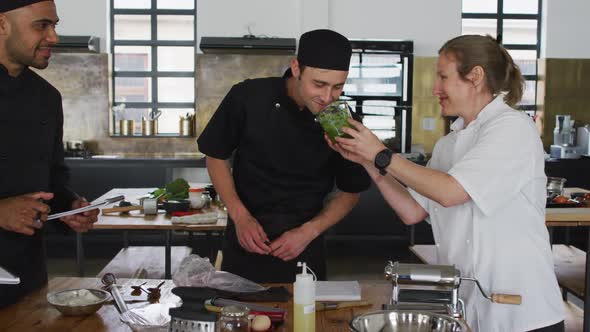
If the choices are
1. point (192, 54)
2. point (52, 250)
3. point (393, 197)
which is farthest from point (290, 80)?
point (192, 54)

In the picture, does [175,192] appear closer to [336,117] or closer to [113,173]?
[336,117]

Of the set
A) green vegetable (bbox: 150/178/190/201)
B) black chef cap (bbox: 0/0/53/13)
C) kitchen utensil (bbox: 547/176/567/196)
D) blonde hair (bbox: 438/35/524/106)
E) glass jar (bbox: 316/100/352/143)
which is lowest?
green vegetable (bbox: 150/178/190/201)


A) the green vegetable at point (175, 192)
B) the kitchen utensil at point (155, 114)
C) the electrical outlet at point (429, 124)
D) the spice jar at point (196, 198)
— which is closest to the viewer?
the spice jar at point (196, 198)

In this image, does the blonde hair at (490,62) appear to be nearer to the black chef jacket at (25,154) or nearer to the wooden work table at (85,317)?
the wooden work table at (85,317)

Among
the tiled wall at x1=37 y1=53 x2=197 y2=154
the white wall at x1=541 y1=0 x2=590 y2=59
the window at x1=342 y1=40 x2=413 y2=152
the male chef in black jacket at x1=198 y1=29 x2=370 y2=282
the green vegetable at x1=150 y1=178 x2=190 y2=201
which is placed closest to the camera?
the male chef in black jacket at x1=198 y1=29 x2=370 y2=282

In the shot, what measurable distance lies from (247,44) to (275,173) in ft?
16.6

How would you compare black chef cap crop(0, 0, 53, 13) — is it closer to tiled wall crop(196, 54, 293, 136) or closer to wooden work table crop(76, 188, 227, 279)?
wooden work table crop(76, 188, 227, 279)

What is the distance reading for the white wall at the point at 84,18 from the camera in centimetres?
809

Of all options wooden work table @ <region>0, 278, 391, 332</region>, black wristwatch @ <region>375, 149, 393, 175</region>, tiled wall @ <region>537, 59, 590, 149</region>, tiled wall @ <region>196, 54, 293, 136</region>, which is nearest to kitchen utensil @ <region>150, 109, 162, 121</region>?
tiled wall @ <region>196, 54, 293, 136</region>

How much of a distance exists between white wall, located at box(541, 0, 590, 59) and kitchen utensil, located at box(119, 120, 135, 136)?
511cm

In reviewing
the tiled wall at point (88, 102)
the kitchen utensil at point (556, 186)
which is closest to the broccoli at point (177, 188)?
the kitchen utensil at point (556, 186)

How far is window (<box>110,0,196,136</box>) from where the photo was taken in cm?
838

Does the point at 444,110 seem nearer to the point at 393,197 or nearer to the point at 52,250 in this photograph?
the point at 393,197

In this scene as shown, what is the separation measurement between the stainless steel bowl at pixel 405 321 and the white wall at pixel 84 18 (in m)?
7.14
